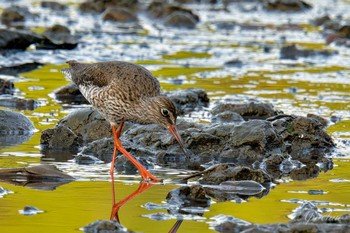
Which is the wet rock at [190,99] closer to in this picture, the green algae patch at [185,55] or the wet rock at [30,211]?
the green algae patch at [185,55]

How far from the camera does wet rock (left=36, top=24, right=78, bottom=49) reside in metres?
16.9

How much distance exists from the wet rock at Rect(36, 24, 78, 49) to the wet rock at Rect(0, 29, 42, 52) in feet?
0.69

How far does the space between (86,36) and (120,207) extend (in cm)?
1152

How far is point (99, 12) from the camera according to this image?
2262 centimetres

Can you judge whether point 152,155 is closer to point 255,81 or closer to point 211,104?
point 211,104

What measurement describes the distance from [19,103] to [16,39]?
456cm

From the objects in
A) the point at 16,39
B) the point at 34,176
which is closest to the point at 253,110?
the point at 34,176

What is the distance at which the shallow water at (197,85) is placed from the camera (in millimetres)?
7273

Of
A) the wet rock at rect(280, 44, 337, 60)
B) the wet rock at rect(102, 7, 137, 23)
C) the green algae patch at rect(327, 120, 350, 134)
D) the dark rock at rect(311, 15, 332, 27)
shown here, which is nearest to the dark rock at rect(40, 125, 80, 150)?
the green algae patch at rect(327, 120, 350, 134)

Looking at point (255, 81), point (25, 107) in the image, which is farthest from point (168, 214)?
point (255, 81)

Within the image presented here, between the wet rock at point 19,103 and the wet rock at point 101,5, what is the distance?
34.9 ft

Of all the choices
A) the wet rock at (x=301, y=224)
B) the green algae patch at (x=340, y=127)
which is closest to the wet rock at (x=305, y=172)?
the wet rock at (x=301, y=224)

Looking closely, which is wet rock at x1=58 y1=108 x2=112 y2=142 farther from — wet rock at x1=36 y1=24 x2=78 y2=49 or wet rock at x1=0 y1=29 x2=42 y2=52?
wet rock at x1=36 y1=24 x2=78 y2=49

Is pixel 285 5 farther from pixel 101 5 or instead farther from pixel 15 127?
pixel 15 127
